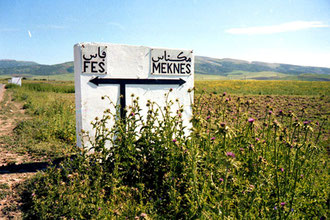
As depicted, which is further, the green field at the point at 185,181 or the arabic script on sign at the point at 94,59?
the arabic script on sign at the point at 94,59

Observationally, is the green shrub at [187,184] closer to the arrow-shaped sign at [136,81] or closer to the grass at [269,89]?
the arrow-shaped sign at [136,81]

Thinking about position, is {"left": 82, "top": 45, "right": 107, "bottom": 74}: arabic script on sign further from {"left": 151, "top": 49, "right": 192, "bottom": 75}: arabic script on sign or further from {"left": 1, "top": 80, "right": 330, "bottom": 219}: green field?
{"left": 1, "top": 80, "right": 330, "bottom": 219}: green field

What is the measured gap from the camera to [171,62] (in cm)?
538

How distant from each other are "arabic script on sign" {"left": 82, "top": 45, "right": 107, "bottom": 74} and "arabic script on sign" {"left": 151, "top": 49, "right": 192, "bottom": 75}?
3.32 feet

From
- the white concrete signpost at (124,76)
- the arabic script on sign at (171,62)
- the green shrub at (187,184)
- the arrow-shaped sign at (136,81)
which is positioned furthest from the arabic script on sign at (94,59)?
the green shrub at (187,184)

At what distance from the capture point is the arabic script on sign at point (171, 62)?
17.2ft

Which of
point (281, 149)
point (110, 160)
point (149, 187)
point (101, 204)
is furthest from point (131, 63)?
point (281, 149)

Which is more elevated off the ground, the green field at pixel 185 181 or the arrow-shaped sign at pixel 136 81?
the arrow-shaped sign at pixel 136 81

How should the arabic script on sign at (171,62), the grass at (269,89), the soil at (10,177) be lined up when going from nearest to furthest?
1. the soil at (10,177)
2. the arabic script on sign at (171,62)
3. the grass at (269,89)

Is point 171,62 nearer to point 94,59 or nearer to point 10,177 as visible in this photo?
point 94,59

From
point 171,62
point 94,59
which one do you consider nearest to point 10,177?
point 94,59

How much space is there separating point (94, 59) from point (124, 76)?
2.16 feet

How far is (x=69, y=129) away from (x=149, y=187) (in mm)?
4082

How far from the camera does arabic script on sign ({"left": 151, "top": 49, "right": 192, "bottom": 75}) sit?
5230 mm
